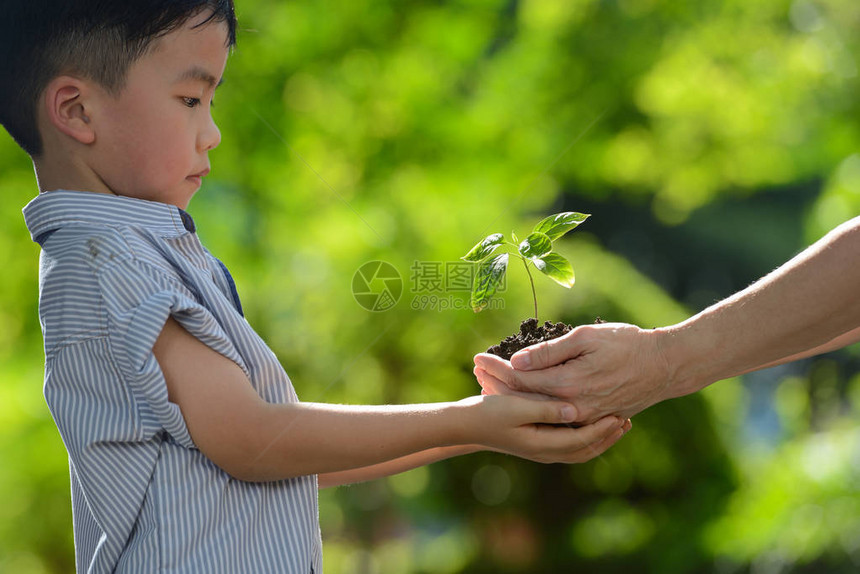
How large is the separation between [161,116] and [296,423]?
342mm

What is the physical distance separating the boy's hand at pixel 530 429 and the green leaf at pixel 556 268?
0.53 feet

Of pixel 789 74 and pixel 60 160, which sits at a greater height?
pixel 789 74

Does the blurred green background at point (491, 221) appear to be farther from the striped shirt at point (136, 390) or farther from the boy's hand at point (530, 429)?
the striped shirt at point (136, 390)

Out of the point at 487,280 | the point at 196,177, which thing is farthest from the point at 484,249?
the point at 196,177

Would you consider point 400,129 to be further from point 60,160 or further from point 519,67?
point 60,160

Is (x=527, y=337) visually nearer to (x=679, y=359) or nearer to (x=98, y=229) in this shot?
(x=679, y=359)

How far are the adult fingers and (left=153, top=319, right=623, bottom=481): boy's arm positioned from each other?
0.08 meters

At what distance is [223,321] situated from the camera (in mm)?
756

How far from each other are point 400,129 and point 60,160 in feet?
6.41

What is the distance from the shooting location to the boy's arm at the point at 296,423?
0.69m

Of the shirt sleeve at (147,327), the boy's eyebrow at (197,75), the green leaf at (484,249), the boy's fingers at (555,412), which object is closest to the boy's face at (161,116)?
the boy's eyebrow at (197,75)

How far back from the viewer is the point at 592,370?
961 millimetres

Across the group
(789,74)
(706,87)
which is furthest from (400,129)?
(789,74)

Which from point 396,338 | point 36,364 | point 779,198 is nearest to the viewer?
point 396,338
